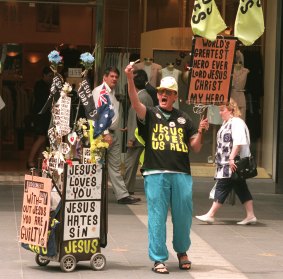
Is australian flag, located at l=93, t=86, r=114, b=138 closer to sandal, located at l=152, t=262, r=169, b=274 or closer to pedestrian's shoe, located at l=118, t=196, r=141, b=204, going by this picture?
sandal, located at l=152, t=262, r=169, b=274

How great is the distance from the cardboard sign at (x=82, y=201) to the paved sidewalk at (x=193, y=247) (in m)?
0.37

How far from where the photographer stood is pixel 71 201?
9359 millimetres

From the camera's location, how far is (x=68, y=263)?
9211 mm

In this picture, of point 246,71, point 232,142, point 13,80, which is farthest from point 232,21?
point 13,80

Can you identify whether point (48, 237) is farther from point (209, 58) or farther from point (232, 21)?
point (232, 21)

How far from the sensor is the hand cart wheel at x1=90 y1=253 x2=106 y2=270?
9297mm

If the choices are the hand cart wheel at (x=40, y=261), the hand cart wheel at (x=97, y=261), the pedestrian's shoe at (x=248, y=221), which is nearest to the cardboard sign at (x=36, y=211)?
the hand cart wheel at (x=40, y=261)

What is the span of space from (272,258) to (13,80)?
10654mm

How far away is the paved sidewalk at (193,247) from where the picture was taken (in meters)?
9.29

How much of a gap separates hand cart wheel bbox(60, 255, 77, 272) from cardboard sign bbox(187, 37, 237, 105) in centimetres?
264

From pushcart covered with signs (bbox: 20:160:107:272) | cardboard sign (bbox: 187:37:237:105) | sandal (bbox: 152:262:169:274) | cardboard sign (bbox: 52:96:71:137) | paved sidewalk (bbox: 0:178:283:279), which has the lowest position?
paved sidewalk (bbox: 0:178:283:279)

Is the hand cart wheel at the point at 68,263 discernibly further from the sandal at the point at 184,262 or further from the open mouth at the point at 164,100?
the open mouth at the point at 164,100

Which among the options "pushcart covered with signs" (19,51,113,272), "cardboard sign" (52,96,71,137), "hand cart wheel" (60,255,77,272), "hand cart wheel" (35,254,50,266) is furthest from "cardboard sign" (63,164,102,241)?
"cardboard sign" (52,96,71,137)

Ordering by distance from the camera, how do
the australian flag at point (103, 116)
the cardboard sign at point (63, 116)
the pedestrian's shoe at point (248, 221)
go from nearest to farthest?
the australian flag at point (103, 116), the cardboard sign at point (63, 116), the pedestrian's shoe at point (248, 221)
